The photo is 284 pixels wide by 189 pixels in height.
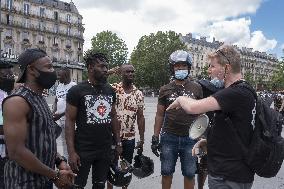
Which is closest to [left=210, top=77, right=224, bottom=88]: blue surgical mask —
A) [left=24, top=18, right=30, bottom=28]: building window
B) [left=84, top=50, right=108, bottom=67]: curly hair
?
[left=84, top=50, right=108, bottom=67]: curly hair

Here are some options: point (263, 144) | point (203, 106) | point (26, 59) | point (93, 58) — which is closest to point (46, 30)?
point (93, 58)

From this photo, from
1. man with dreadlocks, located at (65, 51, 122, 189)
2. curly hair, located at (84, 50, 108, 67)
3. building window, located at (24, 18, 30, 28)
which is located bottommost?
man with dreadlocks, located at (65, 51, 122, 189)

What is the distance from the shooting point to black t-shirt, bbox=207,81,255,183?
2922 millimetres

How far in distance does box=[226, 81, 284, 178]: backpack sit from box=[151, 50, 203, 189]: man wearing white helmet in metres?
1.96

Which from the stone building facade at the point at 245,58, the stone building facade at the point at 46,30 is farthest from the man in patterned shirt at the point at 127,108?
the stone building facade at the point at 245,58

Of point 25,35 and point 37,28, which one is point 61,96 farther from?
point 37,28

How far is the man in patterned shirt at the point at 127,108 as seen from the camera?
5.34 m

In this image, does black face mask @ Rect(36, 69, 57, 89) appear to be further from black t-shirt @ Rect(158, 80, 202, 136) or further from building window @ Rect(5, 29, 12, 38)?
building window @ Rect(5, 29, 12, 38)

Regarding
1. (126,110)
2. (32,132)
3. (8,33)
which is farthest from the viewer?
(8,33)

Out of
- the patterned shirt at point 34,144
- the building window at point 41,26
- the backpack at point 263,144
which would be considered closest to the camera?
the patterned shirt at point 34,144

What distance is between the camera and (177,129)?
16.1ft

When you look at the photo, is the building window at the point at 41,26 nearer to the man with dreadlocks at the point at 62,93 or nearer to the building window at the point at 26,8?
the building window at the point at 26,8

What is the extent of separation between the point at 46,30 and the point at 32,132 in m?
77.7

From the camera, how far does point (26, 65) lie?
9.69ft
